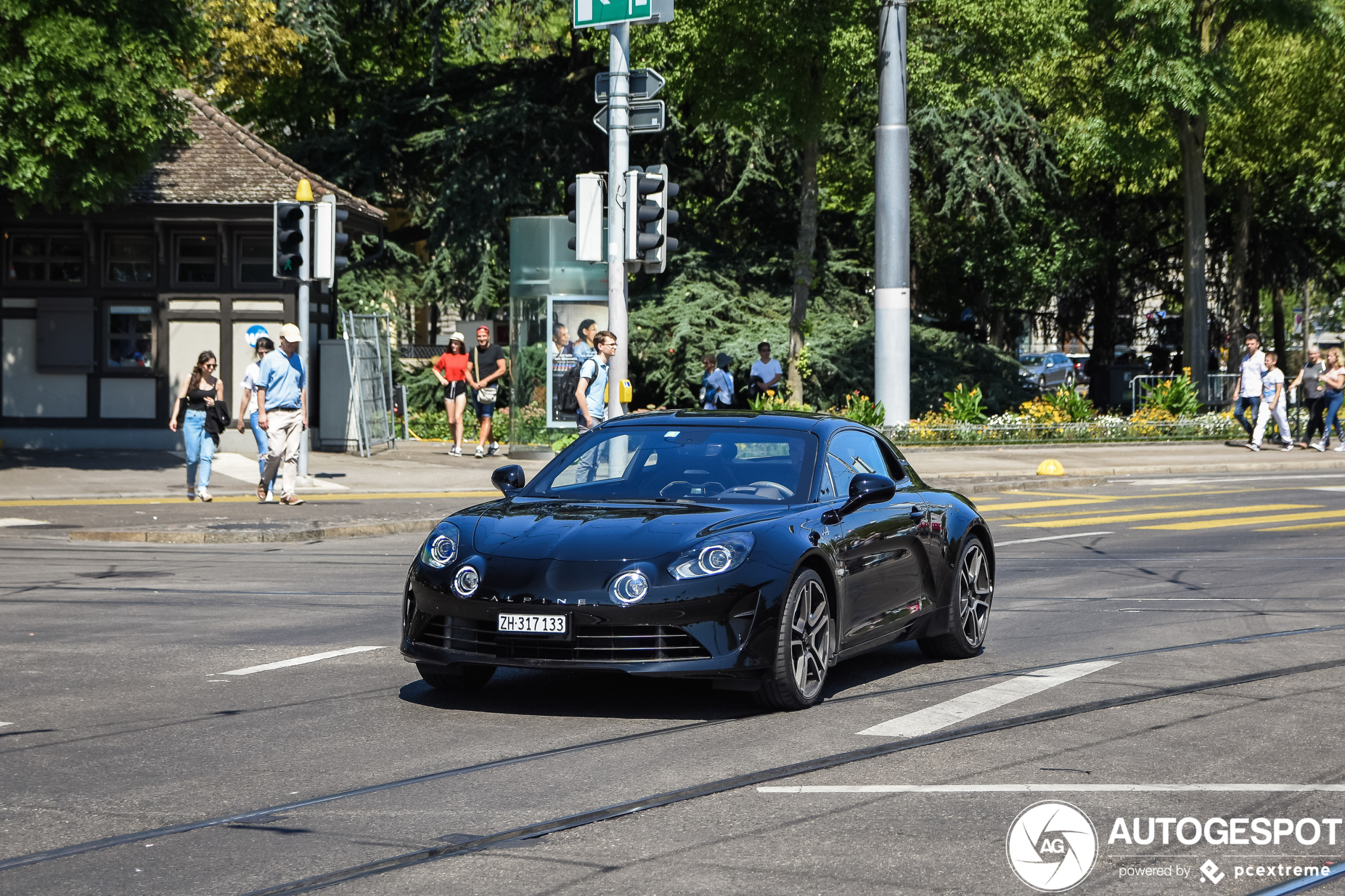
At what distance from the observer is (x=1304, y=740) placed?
6.78m

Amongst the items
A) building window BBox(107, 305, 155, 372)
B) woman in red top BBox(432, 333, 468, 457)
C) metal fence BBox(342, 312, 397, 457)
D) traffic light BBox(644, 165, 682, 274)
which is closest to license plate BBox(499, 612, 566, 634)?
traffic light BBox(644, 165, 682, 274)

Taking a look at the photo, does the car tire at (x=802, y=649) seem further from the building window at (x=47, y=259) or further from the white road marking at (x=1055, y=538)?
the building window at (x=47, y=259)

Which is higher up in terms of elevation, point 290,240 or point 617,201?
point 617,201

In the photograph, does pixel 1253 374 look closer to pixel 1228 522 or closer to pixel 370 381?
pixel 1228 522

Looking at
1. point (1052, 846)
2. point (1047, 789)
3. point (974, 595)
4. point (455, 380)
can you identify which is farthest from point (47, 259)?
point (1052, 846)

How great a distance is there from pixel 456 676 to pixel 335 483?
45.5ft

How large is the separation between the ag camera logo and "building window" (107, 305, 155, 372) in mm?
23242

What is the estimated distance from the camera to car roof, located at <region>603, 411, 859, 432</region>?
848 cm

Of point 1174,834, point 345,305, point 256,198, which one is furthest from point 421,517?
point 345,305

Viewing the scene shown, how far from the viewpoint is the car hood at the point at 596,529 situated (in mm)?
7176

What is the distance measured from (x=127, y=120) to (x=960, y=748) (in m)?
15.8

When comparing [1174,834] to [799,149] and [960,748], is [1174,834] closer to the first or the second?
[960,748]

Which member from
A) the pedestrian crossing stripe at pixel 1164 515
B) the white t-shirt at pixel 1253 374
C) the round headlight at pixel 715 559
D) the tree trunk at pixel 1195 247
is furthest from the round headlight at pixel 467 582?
the tree trunk at pixel 1195 247

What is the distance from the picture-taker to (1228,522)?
17.5 meters
